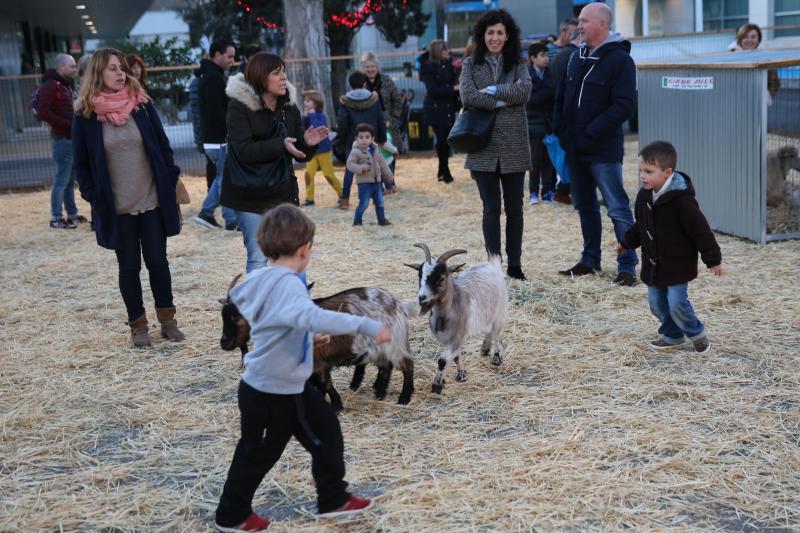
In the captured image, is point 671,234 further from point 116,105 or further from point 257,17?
point 257,17

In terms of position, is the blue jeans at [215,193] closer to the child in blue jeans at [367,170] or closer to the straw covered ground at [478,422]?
the child in blue jeans at [367,170]

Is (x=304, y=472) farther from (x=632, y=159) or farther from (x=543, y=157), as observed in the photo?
(x=632, y=159)

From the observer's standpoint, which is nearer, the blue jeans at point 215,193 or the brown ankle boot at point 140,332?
the brown ankle boot at point 140,332

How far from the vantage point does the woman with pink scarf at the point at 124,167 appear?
6098 millimetres

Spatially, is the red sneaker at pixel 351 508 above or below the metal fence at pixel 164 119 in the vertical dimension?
below

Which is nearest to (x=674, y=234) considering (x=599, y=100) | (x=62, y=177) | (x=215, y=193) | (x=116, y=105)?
(x=599, y=100)

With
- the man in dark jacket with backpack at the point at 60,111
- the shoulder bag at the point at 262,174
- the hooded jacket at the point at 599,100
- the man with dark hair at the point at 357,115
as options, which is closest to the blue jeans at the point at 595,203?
the hooded jacket at the point at 599,100

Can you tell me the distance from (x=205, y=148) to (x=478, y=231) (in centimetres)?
329

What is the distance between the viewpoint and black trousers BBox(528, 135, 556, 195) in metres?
11.5

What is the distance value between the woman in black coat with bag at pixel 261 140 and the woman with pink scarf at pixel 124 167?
0.49 metres

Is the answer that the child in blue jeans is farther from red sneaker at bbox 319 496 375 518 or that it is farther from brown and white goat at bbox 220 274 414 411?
red sneaker at bbox 319 496 375 518

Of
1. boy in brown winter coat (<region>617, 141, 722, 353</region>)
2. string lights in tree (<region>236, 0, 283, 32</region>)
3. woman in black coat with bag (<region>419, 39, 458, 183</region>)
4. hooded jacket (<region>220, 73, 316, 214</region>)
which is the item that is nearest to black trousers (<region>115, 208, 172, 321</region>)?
hooded jacket (<region>220, 73, 316, 214</region>)

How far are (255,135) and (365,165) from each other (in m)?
4.78

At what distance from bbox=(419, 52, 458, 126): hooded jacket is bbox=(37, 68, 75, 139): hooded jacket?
529 centimetres
